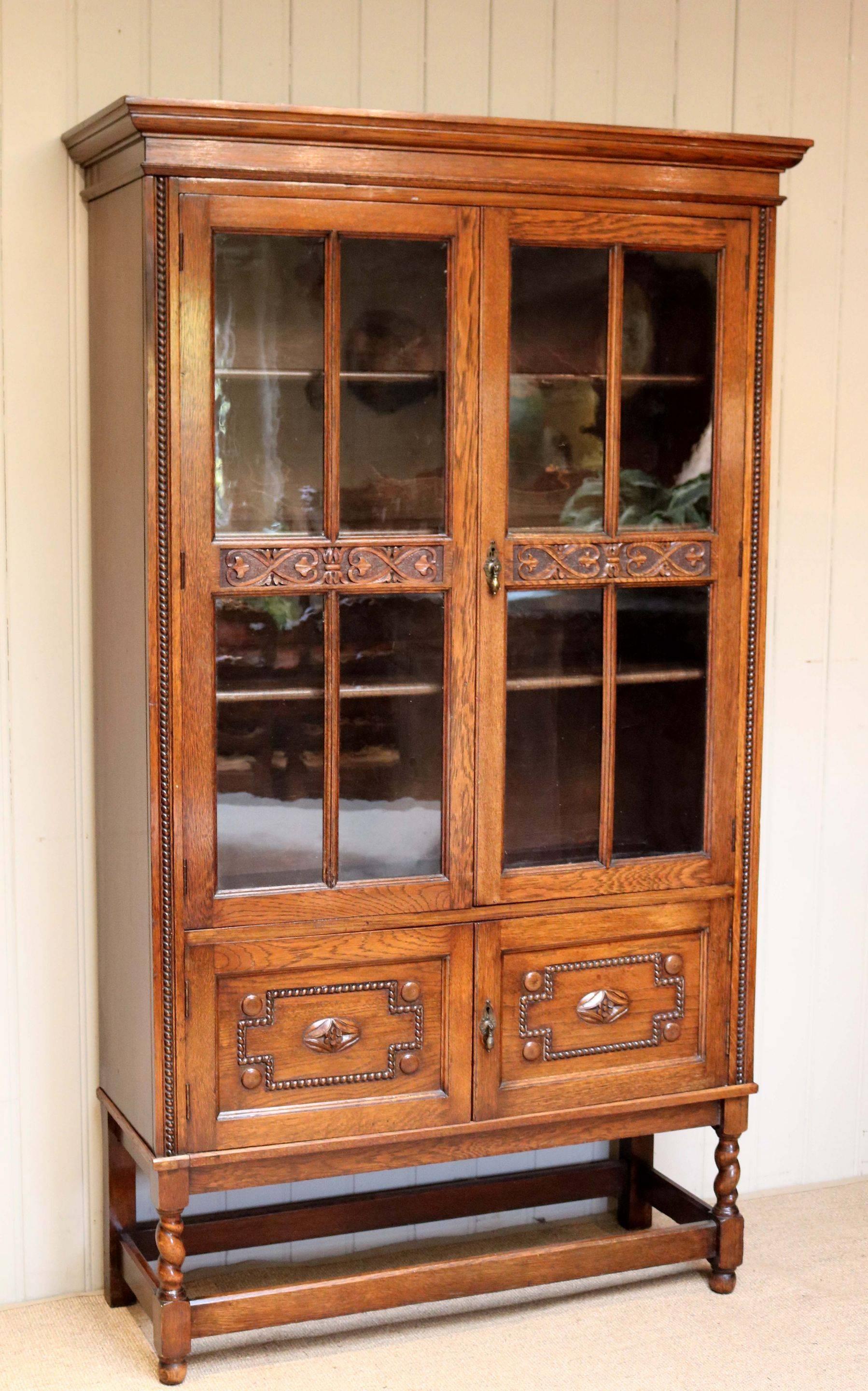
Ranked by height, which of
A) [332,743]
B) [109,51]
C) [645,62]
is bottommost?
[332,743]

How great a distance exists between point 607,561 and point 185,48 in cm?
117

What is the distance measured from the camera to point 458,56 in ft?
9.95

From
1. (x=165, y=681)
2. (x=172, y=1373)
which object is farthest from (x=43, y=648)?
(x=172, y=1373)

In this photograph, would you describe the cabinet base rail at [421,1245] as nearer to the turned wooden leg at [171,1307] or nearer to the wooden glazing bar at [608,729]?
the turned wooden leg at [171,1307]

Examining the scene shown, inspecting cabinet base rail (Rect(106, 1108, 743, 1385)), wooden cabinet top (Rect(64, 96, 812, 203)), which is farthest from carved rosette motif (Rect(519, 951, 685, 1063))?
wooden cabinet top (Rect(64, 96, 812, 203))

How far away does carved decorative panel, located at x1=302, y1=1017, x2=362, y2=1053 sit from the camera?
267 cm

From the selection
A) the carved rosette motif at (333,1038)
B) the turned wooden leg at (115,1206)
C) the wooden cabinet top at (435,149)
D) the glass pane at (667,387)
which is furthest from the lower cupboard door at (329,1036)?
the wooden cabinet top at (435,149)

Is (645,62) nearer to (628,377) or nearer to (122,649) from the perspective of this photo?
(628,377)

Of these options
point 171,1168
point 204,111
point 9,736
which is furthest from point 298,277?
point 171,1168

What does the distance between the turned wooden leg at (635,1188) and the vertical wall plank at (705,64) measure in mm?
2059

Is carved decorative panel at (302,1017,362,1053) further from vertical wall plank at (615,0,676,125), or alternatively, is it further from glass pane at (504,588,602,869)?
vertical wall plank at (615,0,676,125)

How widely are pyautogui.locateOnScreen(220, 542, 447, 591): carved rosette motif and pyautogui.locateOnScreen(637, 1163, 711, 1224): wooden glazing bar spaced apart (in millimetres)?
1354

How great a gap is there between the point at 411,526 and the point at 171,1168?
111 centimetres

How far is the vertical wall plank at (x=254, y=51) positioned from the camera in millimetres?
2863
